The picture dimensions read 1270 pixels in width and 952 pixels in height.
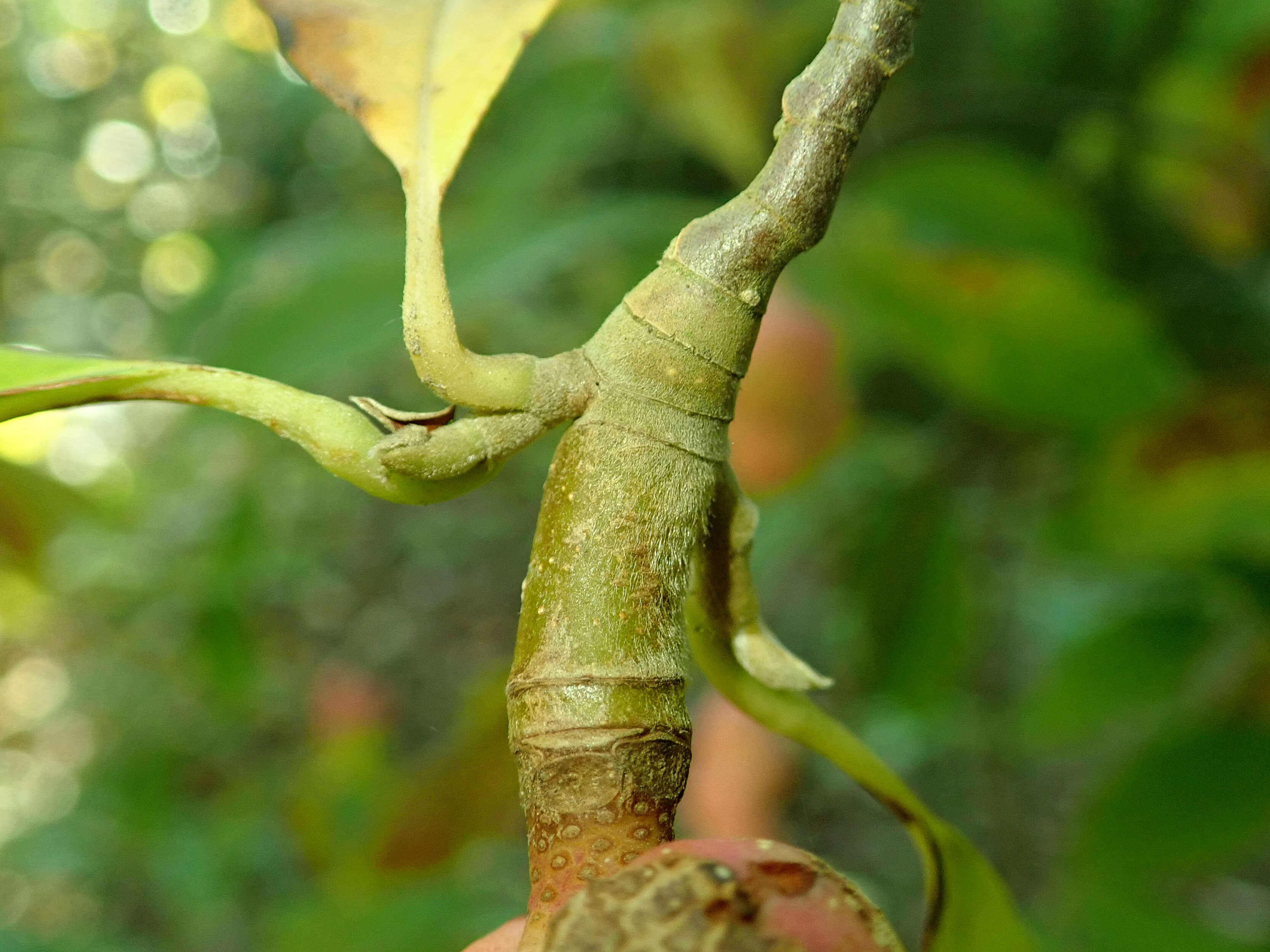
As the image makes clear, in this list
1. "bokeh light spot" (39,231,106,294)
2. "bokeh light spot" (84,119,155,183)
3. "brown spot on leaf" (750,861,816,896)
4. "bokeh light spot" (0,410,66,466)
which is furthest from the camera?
"bokeh light spot" (39,231,106,294)

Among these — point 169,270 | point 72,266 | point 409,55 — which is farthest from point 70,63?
point 409,55

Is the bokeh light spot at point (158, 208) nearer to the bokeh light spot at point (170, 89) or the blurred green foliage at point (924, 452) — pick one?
the bokeh light spot at point (170, 89)

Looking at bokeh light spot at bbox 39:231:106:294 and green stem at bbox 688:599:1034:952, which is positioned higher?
green stem at bbox 688:599:1034:952

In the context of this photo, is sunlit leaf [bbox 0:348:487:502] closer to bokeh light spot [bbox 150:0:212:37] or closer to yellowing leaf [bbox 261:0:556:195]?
yellowing leaf [bbox 261:0:556:195]

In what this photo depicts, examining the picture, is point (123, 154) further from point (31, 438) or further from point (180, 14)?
point (31, 438)

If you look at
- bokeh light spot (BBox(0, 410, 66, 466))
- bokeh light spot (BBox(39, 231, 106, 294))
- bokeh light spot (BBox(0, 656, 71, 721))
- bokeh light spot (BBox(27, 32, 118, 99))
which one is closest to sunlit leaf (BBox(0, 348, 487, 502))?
bokeh light spot (BBox(0, 410, 66, 466))

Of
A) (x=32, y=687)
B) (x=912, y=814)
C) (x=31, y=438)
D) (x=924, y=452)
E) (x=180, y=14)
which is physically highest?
(x=180, y=14)

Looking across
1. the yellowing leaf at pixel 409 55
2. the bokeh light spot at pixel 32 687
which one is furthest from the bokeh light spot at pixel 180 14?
the yellowing leaf at pixel 409 55
